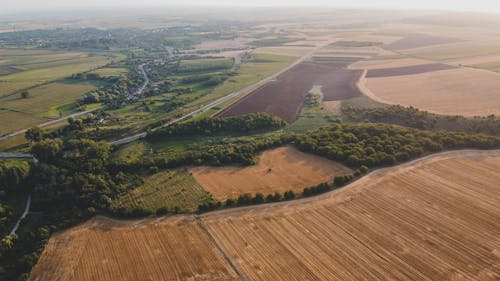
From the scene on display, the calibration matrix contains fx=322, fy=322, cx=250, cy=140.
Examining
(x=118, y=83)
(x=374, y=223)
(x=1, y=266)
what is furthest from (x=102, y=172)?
(x=118, y=83)

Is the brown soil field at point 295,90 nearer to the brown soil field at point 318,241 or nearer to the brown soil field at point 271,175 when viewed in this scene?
the brown soil field at point 271,175

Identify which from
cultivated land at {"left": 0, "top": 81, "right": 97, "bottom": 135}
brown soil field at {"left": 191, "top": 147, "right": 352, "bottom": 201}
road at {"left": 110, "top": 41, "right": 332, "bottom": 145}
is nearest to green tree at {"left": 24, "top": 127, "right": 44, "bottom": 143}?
cultivated land at {"left": 0, "top": 81, "right": 97, "bottom": 135}

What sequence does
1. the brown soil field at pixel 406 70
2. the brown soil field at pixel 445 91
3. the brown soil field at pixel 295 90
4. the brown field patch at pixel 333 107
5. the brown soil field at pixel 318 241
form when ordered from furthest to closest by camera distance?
the brown soil field at pixel 406 70 → the brown soil field at pixel 295 90 → the brown field patch at pixel 333 107 → the brown soil field at pixel 445 91 → the brown soil field at pixel 318 241

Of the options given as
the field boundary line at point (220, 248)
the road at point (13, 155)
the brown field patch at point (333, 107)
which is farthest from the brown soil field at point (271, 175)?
the road at point (13, 155)

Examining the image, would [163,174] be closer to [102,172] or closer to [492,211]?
[102,172]

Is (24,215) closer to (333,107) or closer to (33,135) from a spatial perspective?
(33,135)

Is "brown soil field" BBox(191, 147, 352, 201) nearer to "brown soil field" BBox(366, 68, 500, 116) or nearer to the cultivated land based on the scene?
"brown soil field" BBox(366, 68, 500, 116)
